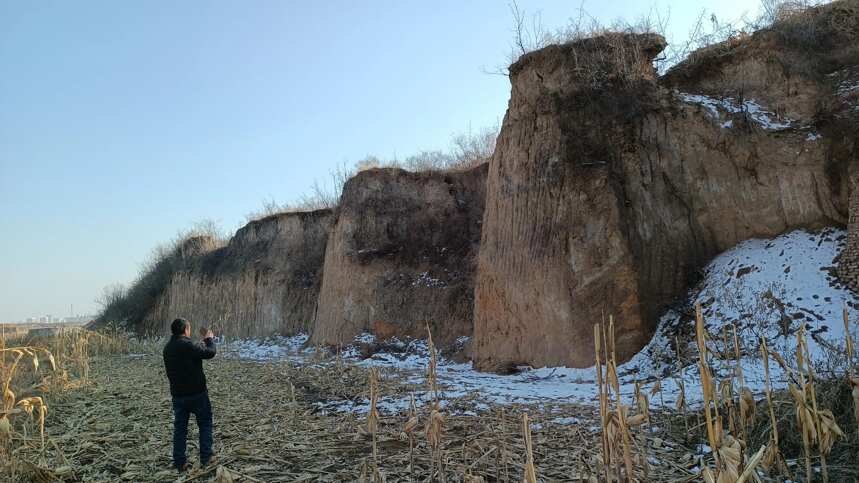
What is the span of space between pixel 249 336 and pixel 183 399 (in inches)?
792

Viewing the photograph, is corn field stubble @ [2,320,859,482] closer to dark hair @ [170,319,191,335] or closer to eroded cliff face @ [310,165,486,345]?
dark hair @ [170,319,191,335]

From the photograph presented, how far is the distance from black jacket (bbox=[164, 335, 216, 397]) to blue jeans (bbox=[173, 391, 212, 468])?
0.25 feet

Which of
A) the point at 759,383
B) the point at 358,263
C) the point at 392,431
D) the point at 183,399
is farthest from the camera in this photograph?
the point at 358,263

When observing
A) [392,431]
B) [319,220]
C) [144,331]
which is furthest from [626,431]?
[144,331]

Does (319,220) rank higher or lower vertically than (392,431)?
higher

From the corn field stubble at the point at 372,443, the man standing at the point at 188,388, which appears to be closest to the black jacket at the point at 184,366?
the man standing at the point at 188,388

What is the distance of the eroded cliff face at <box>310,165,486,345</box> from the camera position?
17172 mm

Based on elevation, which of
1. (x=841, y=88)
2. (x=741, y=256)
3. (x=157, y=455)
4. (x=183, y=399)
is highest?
(x=841, y=88)

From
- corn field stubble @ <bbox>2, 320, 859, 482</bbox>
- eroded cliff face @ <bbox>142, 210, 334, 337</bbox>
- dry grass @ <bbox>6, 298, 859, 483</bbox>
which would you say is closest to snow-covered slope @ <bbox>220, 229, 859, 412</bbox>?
corn field stubble @ <bbox>2, 320, 859, 482</bbox>

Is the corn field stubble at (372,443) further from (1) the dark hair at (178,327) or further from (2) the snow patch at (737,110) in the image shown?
(2) the snow patch at (737,110)

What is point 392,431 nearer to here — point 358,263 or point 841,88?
point 841,88

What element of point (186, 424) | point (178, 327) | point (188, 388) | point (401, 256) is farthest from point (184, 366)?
point (401, 256)

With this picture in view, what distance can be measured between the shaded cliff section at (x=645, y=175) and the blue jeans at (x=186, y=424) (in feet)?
23.2

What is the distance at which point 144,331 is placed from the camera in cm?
3091
